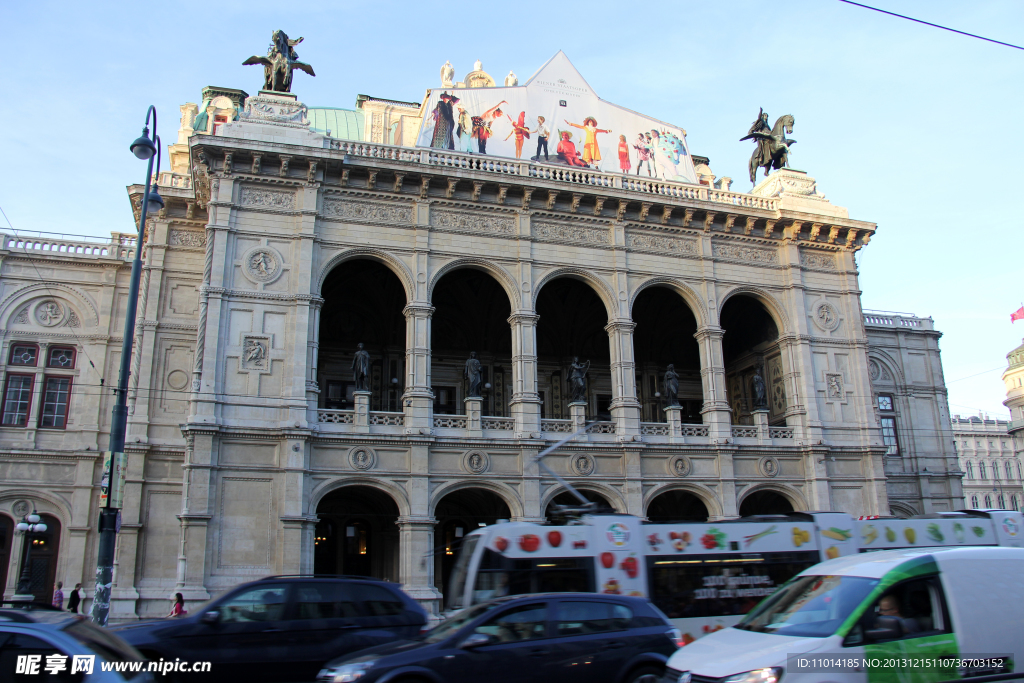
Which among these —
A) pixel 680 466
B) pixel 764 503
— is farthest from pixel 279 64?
pixel 764 503

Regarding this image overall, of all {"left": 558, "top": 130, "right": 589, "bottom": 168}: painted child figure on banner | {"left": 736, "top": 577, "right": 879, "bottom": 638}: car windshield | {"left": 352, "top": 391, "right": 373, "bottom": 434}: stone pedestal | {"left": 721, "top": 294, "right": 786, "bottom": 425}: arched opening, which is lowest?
{"left": 736, "top": 577, "right": 879, "bottom": 638}: car windshield

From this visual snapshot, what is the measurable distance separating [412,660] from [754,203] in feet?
83.2

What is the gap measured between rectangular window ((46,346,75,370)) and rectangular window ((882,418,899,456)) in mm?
33738

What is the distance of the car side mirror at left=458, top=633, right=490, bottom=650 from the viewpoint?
8805mm

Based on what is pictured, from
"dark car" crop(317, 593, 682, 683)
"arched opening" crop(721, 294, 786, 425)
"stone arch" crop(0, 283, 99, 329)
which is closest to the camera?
"dark car" crop(317, 593, 682, 683)

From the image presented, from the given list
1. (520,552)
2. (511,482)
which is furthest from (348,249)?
(520,552)

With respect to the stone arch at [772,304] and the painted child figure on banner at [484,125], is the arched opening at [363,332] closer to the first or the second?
the painted child figure on banner at [484,125]

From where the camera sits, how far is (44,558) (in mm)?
26688

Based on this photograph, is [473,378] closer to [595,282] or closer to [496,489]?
[496,489]

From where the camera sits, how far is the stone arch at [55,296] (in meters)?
29.1

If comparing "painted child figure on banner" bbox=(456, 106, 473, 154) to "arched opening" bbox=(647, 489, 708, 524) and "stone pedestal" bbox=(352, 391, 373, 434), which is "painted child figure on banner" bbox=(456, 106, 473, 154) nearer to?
"stone pedestal" bbox=(352, 391, 373, 434)

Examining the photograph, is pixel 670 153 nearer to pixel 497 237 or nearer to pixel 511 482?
pixel 497 237

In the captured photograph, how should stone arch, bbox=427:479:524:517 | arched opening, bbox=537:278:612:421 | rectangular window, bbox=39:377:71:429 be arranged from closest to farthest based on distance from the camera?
stone arch, bbox=427:479:524:517 → rectangular window, bbox=39:377:71:429 → arched opening, bbox=537:278:612:421

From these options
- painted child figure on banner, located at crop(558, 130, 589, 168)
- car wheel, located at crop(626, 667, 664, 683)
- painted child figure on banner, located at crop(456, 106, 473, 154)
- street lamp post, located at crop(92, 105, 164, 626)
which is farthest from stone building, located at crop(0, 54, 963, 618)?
car wheel, located at crop(626, 667, 664, 683)
